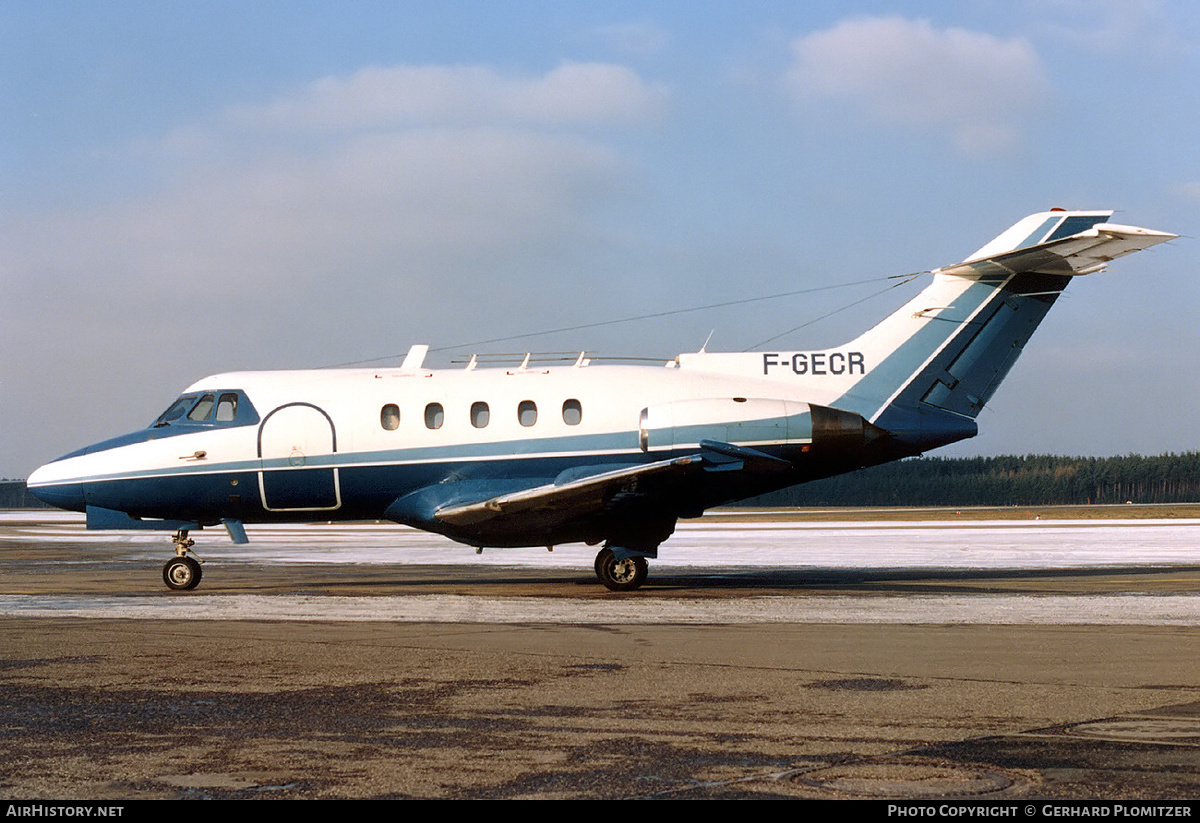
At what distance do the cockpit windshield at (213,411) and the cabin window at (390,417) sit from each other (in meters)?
2.39

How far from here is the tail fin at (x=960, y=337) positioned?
76.4ft

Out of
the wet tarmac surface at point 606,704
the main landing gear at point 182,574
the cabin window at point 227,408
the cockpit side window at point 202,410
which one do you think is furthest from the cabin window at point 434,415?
the main landing gear at point 182,574

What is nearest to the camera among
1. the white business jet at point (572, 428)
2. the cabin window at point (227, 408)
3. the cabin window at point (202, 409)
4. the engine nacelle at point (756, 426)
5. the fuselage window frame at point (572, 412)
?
the engine nacelle at point (756, 426)

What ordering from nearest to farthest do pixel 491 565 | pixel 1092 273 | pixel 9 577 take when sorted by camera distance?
pixel 1092 273, pixel 9 577, pixel 491 565

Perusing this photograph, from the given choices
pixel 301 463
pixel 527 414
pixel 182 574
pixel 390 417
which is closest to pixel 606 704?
pixel 527 414

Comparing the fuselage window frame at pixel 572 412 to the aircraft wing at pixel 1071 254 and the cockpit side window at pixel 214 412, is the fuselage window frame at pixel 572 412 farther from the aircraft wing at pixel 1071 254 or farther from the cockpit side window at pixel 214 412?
the aircraft wing at pixel 1071 254

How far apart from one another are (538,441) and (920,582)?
7.45m

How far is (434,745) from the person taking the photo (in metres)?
8.52

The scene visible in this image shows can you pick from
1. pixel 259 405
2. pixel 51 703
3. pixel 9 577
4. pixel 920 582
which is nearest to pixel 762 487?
pixel 920 582

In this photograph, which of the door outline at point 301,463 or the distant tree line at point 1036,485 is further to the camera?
the distant tree line at point 1036,485

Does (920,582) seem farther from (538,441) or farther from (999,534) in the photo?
(999,534)

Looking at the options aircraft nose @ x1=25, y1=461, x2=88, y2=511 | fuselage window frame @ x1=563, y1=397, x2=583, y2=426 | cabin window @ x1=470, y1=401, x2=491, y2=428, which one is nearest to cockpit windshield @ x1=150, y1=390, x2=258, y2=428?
aircraft nose @ x1=25, y1=461, x2=88, y2=511

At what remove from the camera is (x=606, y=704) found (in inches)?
399

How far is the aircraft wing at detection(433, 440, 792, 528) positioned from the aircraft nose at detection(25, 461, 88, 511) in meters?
7.03
